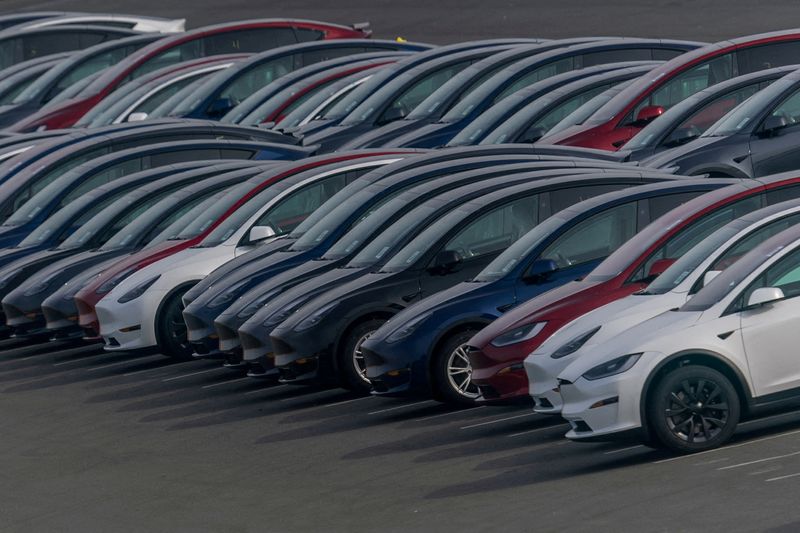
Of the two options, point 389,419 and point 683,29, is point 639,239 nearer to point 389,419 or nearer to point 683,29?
point 389,419

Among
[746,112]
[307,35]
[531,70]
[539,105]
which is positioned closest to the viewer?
[746,112]

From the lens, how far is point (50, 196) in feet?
73.0

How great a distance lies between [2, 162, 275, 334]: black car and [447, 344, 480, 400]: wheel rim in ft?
19.2

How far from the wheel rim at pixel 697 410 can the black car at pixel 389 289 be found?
3.83m

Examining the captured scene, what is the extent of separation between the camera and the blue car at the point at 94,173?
72.5 feet

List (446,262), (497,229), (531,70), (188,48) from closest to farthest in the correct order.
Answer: (446,262) < (497,229) < (531,70) < (188,48)

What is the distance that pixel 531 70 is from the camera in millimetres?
23516

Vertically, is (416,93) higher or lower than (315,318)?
higher

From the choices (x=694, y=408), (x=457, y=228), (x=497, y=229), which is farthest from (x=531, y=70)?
(x=694, y=408)

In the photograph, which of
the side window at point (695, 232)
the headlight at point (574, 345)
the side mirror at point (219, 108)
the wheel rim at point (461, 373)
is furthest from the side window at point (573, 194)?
the side mirror at point (219, 108)

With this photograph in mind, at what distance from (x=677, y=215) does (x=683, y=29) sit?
20149 millimetres

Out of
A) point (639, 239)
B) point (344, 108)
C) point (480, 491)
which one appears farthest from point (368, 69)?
point (480, 491)

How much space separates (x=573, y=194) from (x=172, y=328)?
452cm

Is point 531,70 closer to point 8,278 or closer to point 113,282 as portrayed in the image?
point 113,282
